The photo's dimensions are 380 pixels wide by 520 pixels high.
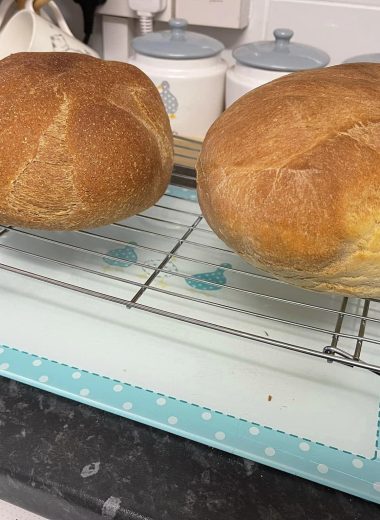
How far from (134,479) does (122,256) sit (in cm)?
36

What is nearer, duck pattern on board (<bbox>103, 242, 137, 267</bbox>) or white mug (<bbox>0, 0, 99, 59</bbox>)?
duck pattern on board (<bbox>103, 242, 137, 267</bbox>)

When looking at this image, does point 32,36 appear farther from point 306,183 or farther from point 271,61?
point 306,183

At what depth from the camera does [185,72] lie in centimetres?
103

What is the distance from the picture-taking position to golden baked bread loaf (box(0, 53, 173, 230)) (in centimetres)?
62

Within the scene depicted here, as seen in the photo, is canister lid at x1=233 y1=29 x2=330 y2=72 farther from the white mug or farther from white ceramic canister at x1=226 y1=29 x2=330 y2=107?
the white mug

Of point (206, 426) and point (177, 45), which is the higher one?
point (177, 45)

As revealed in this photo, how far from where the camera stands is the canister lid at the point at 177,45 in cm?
102

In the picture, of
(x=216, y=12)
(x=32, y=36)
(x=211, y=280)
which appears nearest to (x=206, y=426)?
(x=211, y=280)

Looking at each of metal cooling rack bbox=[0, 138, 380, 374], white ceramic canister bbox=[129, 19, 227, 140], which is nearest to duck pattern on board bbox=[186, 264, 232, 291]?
metal cooling rack bbox=[0, 138, 380, 374]

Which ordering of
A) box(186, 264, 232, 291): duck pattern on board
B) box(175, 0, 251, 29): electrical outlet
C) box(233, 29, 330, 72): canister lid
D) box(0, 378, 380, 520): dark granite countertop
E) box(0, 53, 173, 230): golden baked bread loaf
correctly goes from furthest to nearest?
1. box(175, 0, 251, 29): electrical outlet
2. box(233, 29, 330, 72): canister lid
3. box(186, 264, 232, 291): duck pattern on board
4. box(0, 53, 173, 230): golden baked bread loaf
5. box(0, 378, 380, 520): dark granite countertop

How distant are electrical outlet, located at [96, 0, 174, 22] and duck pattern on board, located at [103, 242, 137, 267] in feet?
2.14

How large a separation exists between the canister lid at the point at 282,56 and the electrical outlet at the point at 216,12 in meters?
0.15

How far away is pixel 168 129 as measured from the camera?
76 cm

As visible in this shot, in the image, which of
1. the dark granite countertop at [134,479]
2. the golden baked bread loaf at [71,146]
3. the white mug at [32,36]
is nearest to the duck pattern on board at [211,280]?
the golden baked bread loaf at [71,146]
